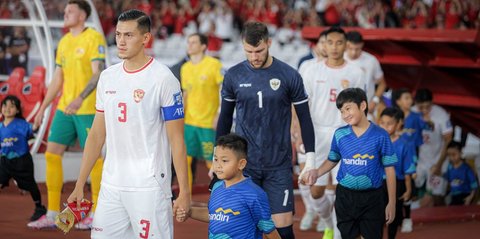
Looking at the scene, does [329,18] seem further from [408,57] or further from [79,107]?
[79,107]

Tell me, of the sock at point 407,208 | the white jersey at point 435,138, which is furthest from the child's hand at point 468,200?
the sock at point 407,208

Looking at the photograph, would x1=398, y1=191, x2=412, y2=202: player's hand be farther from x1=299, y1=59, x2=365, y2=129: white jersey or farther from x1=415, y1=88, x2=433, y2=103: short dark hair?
x1=415, y1=88, x2=433, y2=103: short dark hair

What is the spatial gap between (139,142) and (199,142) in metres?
6.42

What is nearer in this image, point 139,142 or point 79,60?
point 139,142

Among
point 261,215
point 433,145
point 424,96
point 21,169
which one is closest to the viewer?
point 261,215

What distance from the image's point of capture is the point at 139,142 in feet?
22.6

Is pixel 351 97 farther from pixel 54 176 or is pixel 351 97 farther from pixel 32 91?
pixel 32 91

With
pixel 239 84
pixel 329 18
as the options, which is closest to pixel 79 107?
pixel 239 84

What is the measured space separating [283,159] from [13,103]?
12.7 feet

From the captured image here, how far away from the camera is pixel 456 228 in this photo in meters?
12.0

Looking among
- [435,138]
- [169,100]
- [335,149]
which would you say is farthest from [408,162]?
[169,100]

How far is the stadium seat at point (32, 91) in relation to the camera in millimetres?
13797

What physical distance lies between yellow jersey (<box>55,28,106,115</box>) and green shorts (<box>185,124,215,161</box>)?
2.97 m

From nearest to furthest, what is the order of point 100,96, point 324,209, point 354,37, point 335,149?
point 100,96, point 335,149, point 324,209, point 354,37
